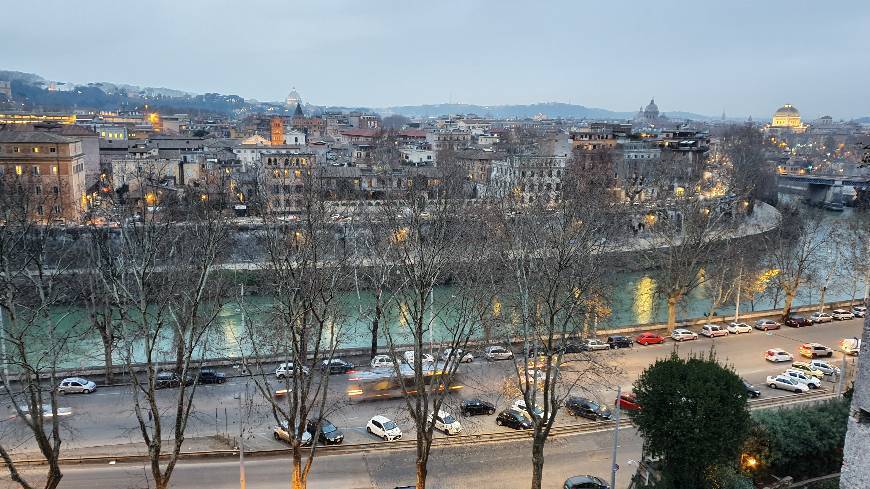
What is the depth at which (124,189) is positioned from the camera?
33.0 metres

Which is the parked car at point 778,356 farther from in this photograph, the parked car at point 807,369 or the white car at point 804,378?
the white car at point 804,378

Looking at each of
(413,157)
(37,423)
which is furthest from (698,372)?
(413,157)

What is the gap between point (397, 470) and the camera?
985 centimetres

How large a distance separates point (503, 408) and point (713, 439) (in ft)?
16.6

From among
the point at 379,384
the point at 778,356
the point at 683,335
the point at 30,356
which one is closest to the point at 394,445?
the point at 379,384

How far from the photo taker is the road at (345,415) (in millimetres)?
10148

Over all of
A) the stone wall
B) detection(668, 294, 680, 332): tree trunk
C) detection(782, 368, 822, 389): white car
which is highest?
the stone wall

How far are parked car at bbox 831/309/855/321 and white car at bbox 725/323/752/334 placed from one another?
359 cm

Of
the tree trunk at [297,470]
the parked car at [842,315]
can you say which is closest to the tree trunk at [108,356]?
the tree trunk at [297,470]

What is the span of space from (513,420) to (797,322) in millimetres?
11355

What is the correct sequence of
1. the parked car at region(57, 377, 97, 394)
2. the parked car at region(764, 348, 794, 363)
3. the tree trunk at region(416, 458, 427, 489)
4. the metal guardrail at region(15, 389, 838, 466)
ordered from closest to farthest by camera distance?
the tree trunk at region(416, 458, 427, 489), the metal guardrail at region(15, 389, 838, 466), the parked car at region(57, 377, 97, 394), the parked car at region(764, 348, 794, 363)

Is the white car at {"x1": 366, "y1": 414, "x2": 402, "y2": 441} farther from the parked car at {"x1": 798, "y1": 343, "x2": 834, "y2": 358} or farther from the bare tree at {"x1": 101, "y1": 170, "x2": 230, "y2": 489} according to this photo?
the parked car at {"x1": 798, "y1": 343, "x2": 834, "y2": 358}

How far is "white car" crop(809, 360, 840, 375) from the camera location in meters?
14.1

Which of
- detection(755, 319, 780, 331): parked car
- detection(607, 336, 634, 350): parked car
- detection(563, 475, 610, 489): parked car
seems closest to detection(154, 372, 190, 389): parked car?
detection(563, 475, 610, 489): parked car
